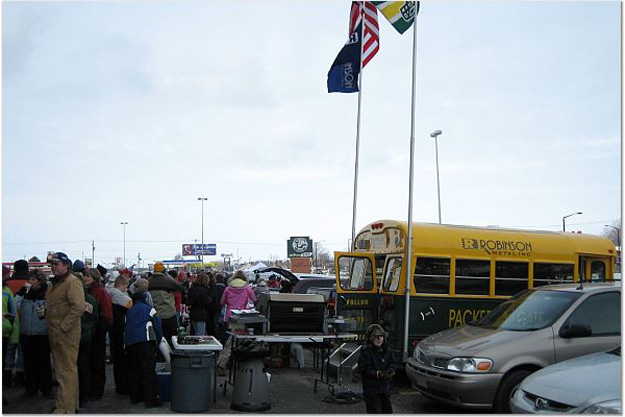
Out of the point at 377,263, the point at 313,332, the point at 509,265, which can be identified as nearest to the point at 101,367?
the point at 313,332

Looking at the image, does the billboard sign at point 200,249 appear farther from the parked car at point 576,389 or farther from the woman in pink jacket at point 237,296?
the parked car at point 576,389

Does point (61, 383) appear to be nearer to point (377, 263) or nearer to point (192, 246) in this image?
point (377, 263)

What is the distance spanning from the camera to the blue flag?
16466 millimetres

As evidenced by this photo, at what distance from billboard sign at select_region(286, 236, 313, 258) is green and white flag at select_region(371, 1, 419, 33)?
52.0 metres

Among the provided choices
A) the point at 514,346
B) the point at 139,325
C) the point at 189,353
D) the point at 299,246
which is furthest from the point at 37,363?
the point at 299,246

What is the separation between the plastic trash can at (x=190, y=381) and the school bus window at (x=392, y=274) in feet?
13.7

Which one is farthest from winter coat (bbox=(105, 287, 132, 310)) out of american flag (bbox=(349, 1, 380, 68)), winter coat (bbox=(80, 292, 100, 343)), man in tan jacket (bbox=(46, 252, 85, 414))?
american flag (bbox=(349, 1, 380, 68))

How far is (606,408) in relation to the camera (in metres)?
5.36

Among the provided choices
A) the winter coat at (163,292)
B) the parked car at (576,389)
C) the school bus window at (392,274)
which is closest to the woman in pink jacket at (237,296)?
the winter coat at (163,292)

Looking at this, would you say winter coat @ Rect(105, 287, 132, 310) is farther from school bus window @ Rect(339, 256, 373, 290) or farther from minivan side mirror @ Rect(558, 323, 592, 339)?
minivan side mirror @ Rect(558, 323, 592, 339)

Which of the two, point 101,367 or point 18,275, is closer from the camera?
point 101,367

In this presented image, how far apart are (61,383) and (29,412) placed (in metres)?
0.97

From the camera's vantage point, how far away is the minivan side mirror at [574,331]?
7.95m

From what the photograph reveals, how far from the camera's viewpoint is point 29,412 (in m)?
8.11
